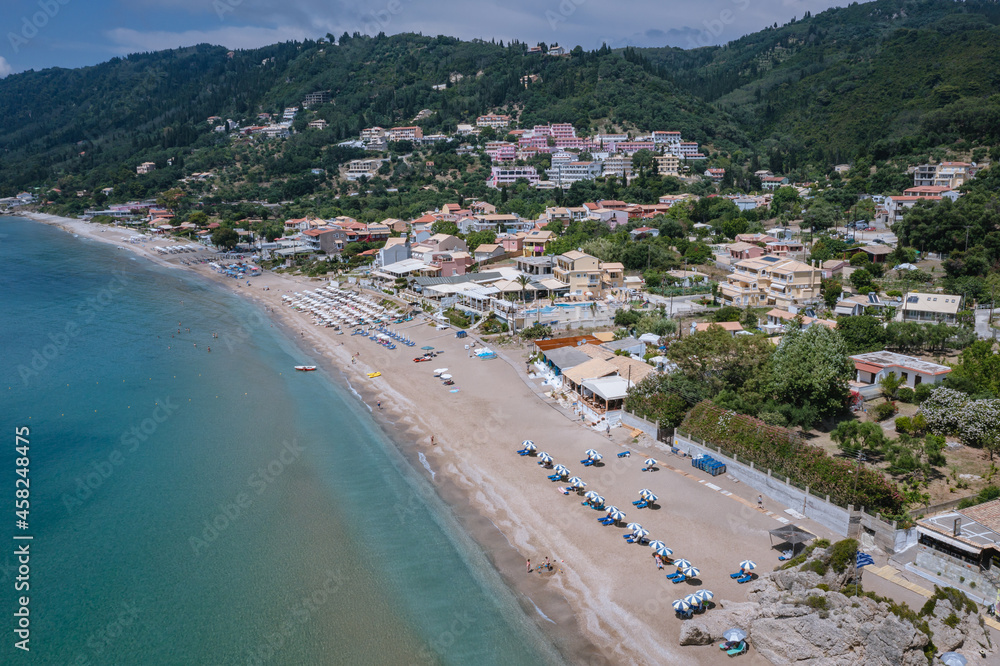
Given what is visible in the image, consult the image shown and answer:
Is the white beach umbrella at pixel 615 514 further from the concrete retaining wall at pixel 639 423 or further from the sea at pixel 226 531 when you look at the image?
the concrete retaining wall at pixel 639 423

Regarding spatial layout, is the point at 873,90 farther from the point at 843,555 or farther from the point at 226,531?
the point at 226,531

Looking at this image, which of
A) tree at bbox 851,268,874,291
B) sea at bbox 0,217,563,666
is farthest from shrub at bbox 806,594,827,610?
tree at bbox 851,268,874,291

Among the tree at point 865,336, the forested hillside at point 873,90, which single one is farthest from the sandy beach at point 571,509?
the forested hillside at point 873,90

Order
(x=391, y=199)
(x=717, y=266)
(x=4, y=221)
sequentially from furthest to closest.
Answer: (x=4, y=221)
(x=391, y=199)
(x=717, y=266)

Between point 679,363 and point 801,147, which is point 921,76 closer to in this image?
point 801,147

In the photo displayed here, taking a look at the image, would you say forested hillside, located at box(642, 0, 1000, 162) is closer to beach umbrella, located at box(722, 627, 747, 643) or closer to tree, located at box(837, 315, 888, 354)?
tree, located at box(837, 315, 888, 354)

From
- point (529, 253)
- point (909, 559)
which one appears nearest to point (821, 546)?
point (909, 559)
